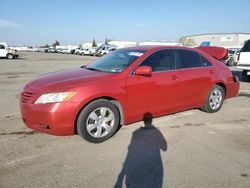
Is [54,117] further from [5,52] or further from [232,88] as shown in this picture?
[5,52]

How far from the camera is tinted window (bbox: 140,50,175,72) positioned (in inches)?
191

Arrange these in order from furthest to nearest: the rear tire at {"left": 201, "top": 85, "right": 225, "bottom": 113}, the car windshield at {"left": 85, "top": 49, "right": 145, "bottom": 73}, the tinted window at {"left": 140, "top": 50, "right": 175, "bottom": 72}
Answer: the rear tire at {"left": 201, "top": 85, "right": 225, "bottom": 113}, the tinted window at {"left": 140, "top": 50, "right": 175, "bottom": 72}, the car windshield at {"left": 85, "top": 49, "right": 145, "bottom": 73}

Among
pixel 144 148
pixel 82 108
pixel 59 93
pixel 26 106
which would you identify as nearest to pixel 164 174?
pixel 144 148

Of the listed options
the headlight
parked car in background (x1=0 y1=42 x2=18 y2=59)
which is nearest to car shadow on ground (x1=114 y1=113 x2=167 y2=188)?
the headlight

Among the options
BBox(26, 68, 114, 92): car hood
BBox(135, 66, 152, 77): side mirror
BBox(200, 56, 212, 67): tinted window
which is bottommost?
BBox(26, 68, 114, 92): car hood

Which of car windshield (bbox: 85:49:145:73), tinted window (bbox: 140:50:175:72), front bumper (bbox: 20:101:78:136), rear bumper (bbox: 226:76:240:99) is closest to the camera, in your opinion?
front bumper (bbox: 20:101:78:136)

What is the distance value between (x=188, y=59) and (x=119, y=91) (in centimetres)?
204

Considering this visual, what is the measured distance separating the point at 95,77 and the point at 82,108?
616 millimetres

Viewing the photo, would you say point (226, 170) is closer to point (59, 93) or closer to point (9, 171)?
point (59, 93)

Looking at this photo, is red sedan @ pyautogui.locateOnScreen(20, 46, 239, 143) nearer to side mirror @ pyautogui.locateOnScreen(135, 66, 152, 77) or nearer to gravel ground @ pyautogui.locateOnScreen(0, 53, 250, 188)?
side mirror @ pyautogui.locateOnScreen(135, 66, 152, 77)

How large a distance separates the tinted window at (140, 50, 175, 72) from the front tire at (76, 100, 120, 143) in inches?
44.6

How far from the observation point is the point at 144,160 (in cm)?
366

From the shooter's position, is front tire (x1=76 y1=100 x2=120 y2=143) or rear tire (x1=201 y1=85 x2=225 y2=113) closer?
A: front tire (x1=76 y1=100 x2=120 y2=143)

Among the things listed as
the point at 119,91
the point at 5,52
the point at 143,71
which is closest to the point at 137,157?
the point at 119,91
